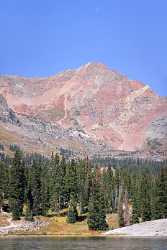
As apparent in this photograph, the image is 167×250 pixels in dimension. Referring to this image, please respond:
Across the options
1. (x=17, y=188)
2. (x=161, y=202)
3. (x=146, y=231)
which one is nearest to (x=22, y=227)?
(x=17, y=188)

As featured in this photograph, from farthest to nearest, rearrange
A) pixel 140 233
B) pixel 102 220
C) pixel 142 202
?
pixel 142 202 < pixel 102 220 < pixel 140 233

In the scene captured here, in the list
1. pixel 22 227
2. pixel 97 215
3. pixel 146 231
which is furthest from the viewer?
pixel 97 215

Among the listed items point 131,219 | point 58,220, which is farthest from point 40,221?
point 131,219

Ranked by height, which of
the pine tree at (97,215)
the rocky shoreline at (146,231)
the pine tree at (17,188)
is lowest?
the rocky shoreline at (146,231)

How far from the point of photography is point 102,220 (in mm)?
179875

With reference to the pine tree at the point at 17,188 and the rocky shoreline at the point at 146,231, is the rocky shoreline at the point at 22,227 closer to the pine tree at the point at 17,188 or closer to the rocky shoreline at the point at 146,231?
the pine tree at the point at 17,188

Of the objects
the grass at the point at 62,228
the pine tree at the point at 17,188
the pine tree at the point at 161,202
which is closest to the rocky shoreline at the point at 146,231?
the grass at the point at 62,228

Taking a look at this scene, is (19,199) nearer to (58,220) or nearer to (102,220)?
(58,220)

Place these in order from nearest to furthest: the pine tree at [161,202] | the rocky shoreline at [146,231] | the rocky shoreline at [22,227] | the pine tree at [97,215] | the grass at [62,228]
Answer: the rocky shoreline at [146,231]
the rocky shoreline at [22,227]
the grass at [62,228]
the pine tree at [97,215]
the pine tree at [161,202]

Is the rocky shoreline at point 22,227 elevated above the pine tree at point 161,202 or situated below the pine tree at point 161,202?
below

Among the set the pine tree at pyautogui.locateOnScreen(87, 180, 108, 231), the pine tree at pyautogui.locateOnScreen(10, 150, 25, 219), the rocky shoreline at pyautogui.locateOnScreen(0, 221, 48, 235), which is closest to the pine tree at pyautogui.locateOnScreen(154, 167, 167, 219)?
the pine tree at pyautogui.locateOnScreen(87, 180, 108, 231)

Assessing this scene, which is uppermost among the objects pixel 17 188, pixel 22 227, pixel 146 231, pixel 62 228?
pixel 17 188

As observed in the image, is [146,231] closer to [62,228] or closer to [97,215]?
[97,215]

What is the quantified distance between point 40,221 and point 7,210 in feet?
49.7
